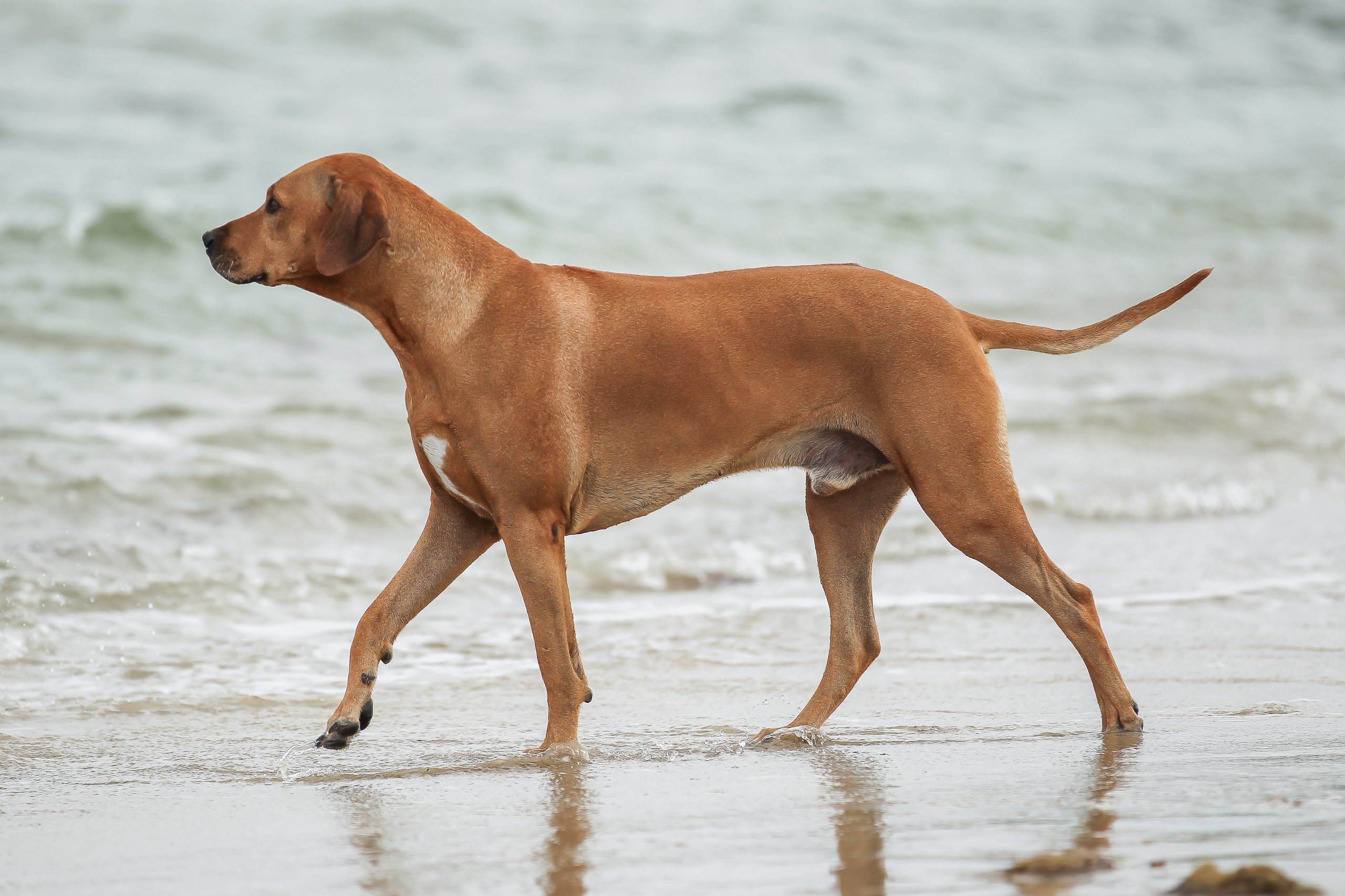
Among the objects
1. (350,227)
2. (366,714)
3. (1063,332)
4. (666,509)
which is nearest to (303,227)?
(350,227)

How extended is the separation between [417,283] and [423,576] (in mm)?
937

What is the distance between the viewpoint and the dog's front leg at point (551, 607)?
181 inches

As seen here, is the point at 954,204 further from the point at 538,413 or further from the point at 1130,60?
the point at 538,413

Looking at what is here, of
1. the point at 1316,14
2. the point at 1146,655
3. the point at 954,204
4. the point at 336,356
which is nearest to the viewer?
the point at 1146,655

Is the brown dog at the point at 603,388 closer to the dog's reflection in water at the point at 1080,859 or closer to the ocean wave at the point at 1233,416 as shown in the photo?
the dog's reflection in water at the point at 1080,859

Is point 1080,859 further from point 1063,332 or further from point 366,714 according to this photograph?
point 366,714

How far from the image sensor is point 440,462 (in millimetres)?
4629

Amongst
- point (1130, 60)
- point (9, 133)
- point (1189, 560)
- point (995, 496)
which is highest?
point (1130, 60)

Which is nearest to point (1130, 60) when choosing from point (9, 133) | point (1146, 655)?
point (9, 133)

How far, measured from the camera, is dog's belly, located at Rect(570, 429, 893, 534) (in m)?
4.79

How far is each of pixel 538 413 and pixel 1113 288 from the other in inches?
571

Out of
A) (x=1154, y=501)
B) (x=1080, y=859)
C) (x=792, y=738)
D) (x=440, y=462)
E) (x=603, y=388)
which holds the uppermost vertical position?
(x=603, y=388)

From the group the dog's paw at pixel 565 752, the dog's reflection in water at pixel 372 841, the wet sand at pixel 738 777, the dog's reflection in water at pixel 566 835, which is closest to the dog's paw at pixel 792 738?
the wet sand at pixel 738 777

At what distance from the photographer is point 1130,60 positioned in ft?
87.4
